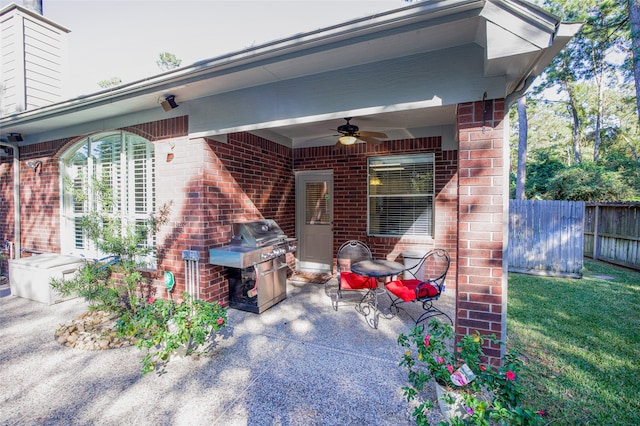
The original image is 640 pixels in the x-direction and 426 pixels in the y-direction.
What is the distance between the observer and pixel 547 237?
21.6 ft

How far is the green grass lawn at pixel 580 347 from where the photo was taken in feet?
7.31

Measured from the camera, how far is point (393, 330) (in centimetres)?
358

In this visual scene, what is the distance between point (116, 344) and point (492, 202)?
416 cm

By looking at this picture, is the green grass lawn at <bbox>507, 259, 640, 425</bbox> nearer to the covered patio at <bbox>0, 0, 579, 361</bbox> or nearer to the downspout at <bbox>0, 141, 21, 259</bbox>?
the covered patio at <bbox>0, 0, 579, 361</bbox>

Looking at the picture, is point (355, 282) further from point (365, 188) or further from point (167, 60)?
point (167, 60)

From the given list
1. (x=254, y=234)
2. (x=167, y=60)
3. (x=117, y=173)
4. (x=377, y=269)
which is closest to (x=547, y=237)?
(x=377, y=269)

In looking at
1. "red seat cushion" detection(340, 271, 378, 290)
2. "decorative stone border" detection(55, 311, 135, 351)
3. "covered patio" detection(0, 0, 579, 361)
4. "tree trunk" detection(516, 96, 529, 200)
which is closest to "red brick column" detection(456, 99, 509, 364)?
"covered patio" detection(0, 0, 579, 361)

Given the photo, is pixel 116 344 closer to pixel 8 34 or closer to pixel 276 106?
pixel 276 106

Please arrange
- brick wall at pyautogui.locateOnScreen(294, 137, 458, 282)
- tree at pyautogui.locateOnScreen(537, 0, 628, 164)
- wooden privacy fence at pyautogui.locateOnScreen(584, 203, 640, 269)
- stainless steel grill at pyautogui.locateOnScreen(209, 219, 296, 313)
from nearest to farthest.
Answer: stainless steel grill at pyautogui.locateOnScreen(209, 219, 296, 313), brick wall at pyautogui.locateOnScreen(294, 137, 458, 282), wooden privacy fence at pyautogui.locateOnScreen(584, 203, 640, 269), tree at pyautogui.locateOnScreen(537, 0, 628, 164)

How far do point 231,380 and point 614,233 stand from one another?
32.5 feet

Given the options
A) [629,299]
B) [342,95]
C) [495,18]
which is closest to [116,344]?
[342,95]

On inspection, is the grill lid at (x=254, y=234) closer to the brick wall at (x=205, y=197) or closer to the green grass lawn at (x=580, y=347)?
the brick wall at (x=205, y=197)

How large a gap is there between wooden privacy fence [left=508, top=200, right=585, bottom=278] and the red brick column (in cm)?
552

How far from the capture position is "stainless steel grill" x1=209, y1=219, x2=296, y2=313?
3.79 m
